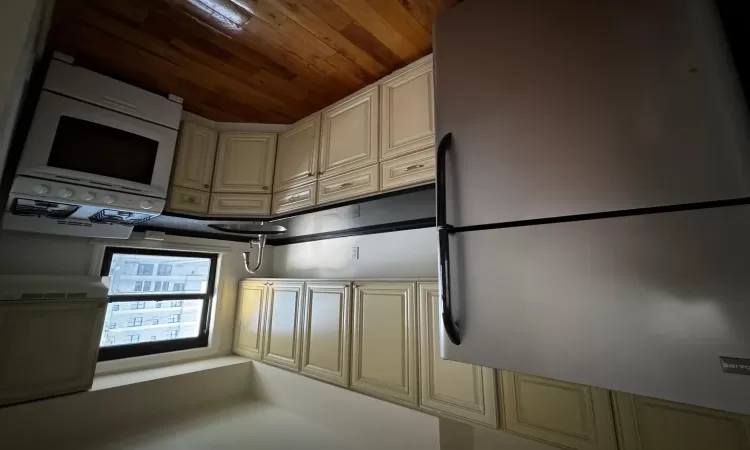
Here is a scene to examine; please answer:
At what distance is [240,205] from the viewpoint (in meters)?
1.91

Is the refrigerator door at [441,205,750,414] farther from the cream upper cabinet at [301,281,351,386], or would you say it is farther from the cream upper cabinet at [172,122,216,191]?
the cream upper cabinet at [172,122,216,191]

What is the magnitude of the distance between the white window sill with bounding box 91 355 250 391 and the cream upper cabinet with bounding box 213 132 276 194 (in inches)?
48.9

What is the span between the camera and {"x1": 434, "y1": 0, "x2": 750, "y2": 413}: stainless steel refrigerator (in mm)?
441

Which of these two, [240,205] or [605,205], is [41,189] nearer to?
[240,205]

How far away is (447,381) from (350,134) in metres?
1.31

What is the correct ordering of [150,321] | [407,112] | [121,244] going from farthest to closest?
[150,321], [121,244], [407,112]

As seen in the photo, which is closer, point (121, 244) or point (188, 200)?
point (188, 200)

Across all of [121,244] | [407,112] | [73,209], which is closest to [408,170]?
[407,112]

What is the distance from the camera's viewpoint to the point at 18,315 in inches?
58.6

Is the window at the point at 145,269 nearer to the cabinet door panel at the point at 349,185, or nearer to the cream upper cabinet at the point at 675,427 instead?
the cabinet door panel at the point at 349,185

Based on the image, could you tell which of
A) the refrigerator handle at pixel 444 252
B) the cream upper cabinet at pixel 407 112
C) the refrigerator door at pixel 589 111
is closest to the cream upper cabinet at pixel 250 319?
the cream upper cabinet at pixel 407 112

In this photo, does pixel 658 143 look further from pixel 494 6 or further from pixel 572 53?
pixel 494 6

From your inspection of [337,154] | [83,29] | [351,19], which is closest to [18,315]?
[83,29]

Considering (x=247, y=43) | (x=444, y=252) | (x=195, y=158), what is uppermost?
(x=247, y=43)
